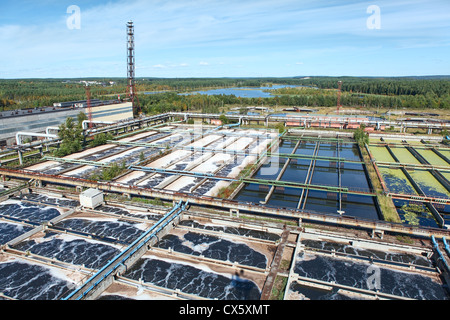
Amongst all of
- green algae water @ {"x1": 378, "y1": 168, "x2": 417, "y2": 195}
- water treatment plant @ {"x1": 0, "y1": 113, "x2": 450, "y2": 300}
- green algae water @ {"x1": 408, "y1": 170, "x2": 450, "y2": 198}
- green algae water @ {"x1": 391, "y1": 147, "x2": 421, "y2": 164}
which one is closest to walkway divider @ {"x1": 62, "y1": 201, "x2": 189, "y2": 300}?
water treatment plant @ {"x1": 0, "y1": 113, "x2": 450, "y2": 300}

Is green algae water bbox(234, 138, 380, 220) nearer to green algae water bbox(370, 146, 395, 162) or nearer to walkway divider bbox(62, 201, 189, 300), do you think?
green algae water bbox(370, 146, 395, 162)

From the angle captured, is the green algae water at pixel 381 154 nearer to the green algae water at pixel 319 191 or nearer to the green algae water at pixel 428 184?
the green algae water at pixel 319 191

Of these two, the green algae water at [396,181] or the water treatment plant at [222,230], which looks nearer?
the water treatment plant at [222,230]

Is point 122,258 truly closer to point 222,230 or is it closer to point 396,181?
point 222,230

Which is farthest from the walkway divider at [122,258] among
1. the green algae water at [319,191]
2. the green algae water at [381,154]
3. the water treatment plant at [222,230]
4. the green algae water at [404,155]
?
the green algae water at [404,155]
